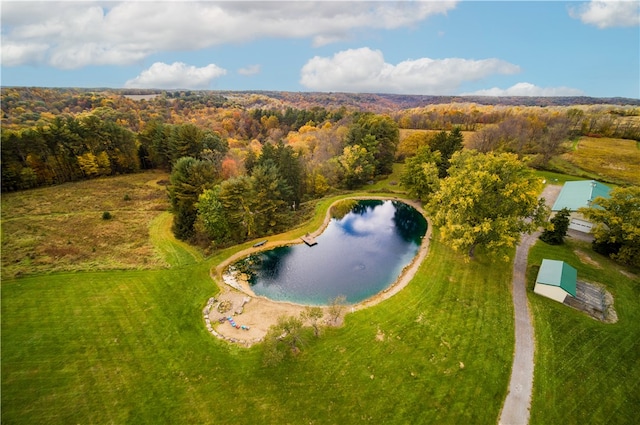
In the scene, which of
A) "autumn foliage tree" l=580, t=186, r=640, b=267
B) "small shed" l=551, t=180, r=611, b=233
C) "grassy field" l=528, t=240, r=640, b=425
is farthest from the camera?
"small shed" l=551, t=180, r=611, b=233

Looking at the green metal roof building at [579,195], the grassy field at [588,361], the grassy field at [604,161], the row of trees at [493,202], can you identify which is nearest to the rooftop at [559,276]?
the grassy field at [588,361]

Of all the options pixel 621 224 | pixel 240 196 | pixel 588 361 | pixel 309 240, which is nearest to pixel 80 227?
pixel 240 196

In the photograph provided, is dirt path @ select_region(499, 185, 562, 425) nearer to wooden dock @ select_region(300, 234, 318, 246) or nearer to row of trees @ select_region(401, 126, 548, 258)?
row of trees @ select_region(401, 126, 548, 258)

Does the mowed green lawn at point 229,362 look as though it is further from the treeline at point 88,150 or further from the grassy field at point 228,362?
the treeline at point 88,150

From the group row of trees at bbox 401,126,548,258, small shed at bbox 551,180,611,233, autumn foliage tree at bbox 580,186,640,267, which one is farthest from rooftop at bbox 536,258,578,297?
small shed at bbox 551,180,611,233

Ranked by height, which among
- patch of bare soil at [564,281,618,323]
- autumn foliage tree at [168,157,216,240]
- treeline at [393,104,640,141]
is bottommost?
patch of bare soil at [564,281,618,323]

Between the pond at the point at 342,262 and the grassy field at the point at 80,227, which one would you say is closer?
the pond at the point at 342,262

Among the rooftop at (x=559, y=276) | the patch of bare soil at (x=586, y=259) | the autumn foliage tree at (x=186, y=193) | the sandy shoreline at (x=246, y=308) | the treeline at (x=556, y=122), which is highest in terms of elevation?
the treeline at (x=556, y=122)
